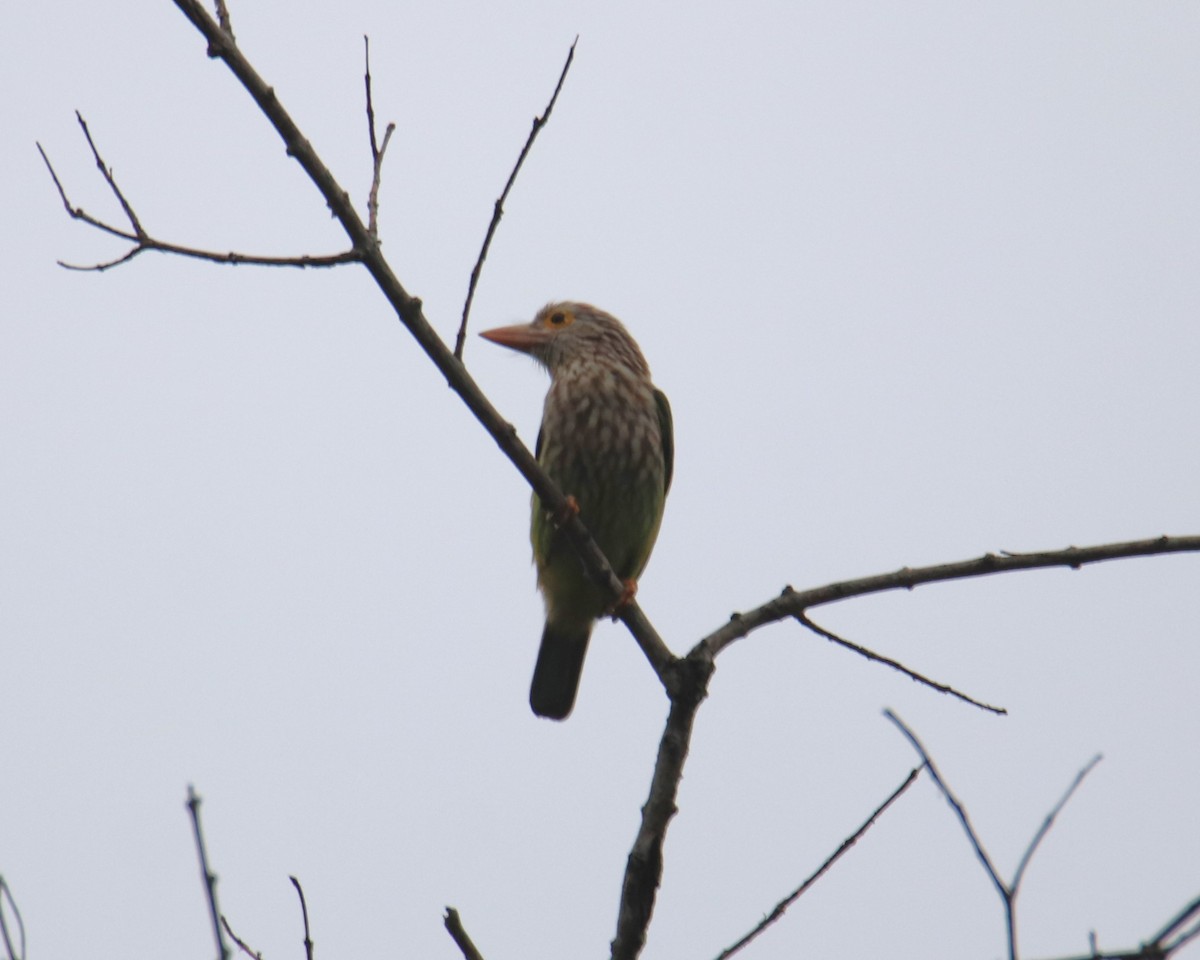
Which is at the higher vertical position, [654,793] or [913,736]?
[654,793]

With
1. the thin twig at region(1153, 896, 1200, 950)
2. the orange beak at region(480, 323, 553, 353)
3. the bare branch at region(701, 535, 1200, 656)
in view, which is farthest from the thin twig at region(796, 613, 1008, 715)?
the orange beak at region(480, 323, 553, 353)

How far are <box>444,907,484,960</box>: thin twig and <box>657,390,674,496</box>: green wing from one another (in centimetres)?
292

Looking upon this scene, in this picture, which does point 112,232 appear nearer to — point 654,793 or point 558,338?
point 654,793

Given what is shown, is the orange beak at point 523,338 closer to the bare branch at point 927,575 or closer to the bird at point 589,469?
the bird at point 589,469

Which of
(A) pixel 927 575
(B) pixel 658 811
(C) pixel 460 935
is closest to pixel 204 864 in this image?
(C) pixel 460 935

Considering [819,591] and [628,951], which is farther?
[819,591]

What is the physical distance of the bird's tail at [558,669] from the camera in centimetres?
509

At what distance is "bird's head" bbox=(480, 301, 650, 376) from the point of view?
5.13 meters

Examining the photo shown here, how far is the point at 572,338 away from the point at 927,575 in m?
2.74

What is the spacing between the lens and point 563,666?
5.12 m

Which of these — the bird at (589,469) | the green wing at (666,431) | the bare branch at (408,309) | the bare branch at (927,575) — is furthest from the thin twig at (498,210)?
the green wing at (666,431)

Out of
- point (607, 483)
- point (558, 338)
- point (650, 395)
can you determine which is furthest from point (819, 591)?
point (558, 338)

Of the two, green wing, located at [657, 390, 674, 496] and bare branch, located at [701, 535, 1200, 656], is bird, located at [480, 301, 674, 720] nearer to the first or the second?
green wing, located at [657, 390, 674, 496]

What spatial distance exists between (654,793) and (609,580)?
2.33 ft
